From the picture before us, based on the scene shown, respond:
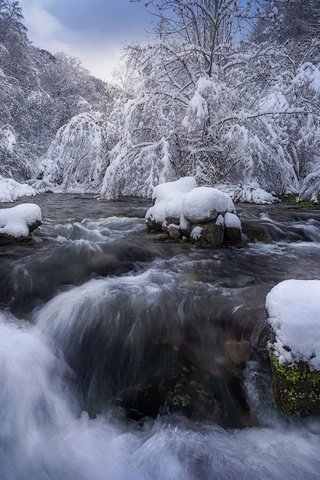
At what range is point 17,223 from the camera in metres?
5.58

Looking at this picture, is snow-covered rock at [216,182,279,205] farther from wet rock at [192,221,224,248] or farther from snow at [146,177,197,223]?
wet rock at [192,221,224,248]

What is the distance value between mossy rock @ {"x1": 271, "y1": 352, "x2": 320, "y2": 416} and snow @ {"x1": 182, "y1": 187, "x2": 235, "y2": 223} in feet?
10.7

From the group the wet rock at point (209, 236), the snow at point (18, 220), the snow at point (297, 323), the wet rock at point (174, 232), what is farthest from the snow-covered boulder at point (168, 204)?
the snow at point (297, 323)

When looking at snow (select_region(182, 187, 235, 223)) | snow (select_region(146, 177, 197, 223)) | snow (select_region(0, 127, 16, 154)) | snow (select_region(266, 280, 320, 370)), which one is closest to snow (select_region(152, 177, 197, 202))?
snow (select_region(146, 177, 197, 223))

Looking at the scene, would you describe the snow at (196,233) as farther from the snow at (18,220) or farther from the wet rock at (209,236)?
the snow at (18,220)

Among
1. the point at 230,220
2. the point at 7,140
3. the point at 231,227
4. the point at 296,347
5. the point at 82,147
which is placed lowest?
the point at 296,347

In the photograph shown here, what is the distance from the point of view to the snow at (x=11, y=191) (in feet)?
34.9

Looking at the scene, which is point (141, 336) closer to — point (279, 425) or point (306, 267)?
point (279, 425)

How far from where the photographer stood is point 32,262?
4.76 metres

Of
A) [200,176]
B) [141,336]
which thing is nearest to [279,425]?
[141,336]

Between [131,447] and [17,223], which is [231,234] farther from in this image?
[131,447]

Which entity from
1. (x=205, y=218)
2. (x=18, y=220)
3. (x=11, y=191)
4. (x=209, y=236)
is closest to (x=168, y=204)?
(x=205, y=218)

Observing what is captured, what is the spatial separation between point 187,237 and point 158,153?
4097mm

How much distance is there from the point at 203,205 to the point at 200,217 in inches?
8.7
